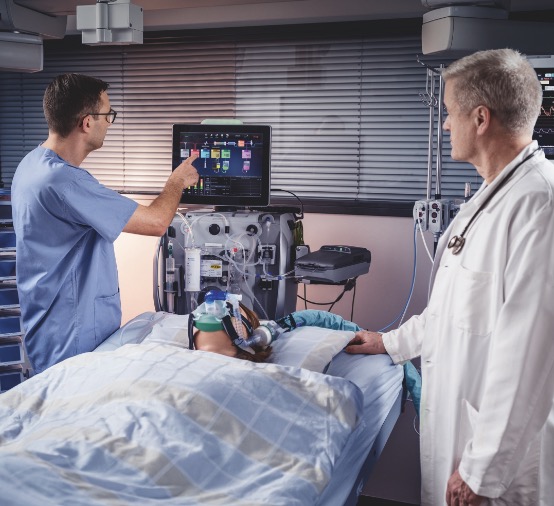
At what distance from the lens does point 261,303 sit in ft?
10.2

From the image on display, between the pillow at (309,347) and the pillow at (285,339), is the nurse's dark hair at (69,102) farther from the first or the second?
the pillow at (309,347)

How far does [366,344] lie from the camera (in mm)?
2418

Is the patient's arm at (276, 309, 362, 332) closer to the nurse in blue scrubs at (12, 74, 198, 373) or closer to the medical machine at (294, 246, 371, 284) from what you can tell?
the medical machine at (294, 246, 371, 284)

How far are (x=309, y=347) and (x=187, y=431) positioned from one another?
0.79m

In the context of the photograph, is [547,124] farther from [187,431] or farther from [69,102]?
[187,431]

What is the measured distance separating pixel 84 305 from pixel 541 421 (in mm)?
1629

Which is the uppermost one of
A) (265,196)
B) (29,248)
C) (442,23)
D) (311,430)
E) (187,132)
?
(442,23)

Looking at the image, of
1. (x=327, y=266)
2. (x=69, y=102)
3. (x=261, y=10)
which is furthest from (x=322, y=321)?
(x=261, y=10)

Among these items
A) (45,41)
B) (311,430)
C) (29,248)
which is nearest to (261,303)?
(29,248)

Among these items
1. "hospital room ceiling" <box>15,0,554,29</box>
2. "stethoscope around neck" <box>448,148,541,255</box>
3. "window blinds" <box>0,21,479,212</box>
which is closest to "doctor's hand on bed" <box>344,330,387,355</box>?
"stethoscope around neck" <box>448,148,541,255</box>

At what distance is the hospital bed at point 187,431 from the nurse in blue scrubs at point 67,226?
35 cm

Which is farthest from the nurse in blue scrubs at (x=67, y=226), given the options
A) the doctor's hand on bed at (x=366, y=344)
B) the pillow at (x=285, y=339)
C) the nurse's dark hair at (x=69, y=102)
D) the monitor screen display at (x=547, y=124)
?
the monitor screen display at (x=547, y=124)

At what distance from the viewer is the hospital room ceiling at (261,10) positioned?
10.9 ft

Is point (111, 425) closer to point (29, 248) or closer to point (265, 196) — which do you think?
point (29, 248)
